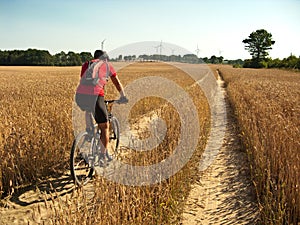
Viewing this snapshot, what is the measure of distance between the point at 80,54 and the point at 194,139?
319 feet

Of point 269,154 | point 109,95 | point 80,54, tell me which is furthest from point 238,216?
point 80,54

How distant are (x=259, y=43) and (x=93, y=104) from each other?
99496 mm

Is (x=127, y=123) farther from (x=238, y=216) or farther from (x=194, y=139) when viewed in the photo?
(x=238, y=216)

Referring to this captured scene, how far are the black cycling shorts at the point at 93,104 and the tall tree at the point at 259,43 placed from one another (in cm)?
9504

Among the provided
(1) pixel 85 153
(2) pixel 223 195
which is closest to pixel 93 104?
(1) pixel 85 153

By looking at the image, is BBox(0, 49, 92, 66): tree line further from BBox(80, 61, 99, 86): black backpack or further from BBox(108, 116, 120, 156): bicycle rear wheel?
BBox(80, 61, 99, 86): black backpack

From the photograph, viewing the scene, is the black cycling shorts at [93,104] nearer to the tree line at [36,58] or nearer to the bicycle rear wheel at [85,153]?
the bicycle rear wheel at [85,153]

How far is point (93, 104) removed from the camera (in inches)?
175

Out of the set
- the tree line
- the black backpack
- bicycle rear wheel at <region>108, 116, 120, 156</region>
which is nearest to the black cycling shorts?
the black backpack

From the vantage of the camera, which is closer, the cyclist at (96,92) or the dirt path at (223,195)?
the dirt path at (223,195)

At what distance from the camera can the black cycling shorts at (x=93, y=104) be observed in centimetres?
443

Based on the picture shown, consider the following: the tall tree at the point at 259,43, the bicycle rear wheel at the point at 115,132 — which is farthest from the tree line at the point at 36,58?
the bicycle rear wheel at the point at 115,132

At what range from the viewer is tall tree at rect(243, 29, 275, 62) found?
91.3m

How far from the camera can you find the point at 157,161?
3926 mm
